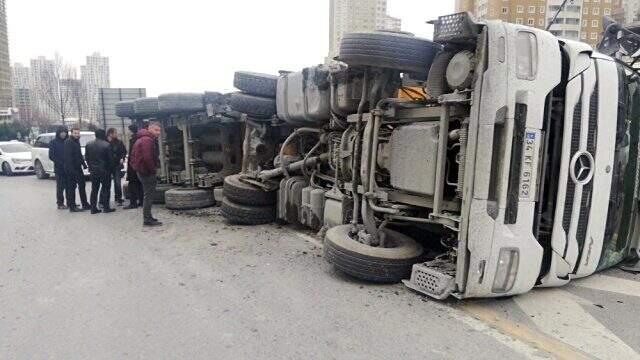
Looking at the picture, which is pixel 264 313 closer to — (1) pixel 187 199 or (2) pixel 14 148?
(1) pixel 187 199

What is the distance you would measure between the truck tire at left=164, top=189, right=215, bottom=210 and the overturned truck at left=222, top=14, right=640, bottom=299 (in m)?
4.08

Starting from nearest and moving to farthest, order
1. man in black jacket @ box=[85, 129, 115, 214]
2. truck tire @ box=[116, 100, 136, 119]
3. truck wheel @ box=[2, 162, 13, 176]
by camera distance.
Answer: man in black jacket @ box=[85, 129, 115, 214]
truck tire @ box=[116, 100, 136, 119]
truck wheel @ box=[2, 162, 13, 176]

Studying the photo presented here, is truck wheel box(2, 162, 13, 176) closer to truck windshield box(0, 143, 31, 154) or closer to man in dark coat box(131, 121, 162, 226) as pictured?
truck windshield box(0, 143, 31, 154)

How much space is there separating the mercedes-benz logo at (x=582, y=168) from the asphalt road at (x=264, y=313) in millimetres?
974

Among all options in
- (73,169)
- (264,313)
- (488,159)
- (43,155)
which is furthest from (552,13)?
(264,313)

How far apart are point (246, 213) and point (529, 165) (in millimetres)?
4188

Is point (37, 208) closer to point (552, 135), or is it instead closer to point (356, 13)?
point (552, 135)

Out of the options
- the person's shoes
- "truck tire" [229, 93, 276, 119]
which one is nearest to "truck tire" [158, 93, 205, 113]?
"truck tire" [229, 93, 276, 119]

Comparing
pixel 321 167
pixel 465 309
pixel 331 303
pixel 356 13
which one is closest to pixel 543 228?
pixel 465 309

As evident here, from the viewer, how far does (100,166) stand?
845 centimetres

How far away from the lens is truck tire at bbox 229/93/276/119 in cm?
717

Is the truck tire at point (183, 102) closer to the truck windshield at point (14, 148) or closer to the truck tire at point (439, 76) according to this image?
the truck tire at point (439, 76)

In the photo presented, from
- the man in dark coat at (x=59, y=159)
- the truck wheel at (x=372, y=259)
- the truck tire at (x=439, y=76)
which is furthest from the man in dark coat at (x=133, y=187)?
the truck tire at (x=439, y=76)

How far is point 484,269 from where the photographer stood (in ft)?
11.6
